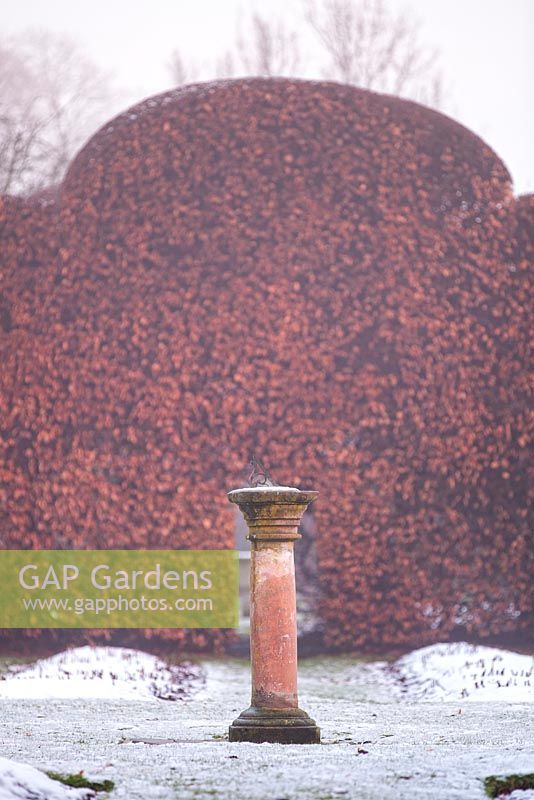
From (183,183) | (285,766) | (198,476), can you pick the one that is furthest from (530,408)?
(285,766)

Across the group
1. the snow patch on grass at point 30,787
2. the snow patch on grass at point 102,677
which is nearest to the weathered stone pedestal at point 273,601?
the snow patch on grass at point 30,787

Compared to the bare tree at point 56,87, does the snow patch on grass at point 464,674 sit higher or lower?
lower

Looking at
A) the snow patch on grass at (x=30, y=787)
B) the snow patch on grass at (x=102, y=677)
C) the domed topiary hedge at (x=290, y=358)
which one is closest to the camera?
the snow patch on grass at (x=30, y=787)

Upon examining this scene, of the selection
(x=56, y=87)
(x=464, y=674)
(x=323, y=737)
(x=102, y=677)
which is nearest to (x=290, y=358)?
(x=464, y=674)

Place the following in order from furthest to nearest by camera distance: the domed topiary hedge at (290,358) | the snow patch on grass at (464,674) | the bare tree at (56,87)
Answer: the bare tree at (56,87) → the domed topiary hedge at (290,358) → the snow patch on grass at (464,674)

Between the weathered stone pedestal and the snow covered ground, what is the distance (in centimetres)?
29

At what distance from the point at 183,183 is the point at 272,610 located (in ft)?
17.2

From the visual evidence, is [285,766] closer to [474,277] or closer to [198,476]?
[198,476]

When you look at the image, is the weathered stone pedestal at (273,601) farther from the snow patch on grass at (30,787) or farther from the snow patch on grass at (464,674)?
the snow patch on grass at (464,674)

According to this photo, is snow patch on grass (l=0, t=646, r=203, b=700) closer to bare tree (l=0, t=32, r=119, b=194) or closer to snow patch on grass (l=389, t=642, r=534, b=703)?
snow patch on grass (l=389, t=642, r=534, b=703)

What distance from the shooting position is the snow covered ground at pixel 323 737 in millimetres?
4168

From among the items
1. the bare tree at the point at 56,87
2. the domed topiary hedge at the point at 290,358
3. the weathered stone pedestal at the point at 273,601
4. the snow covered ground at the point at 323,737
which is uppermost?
the bare tree at the point at 56,87

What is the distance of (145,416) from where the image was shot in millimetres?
9492

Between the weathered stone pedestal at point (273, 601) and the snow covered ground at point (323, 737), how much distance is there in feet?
0.96
